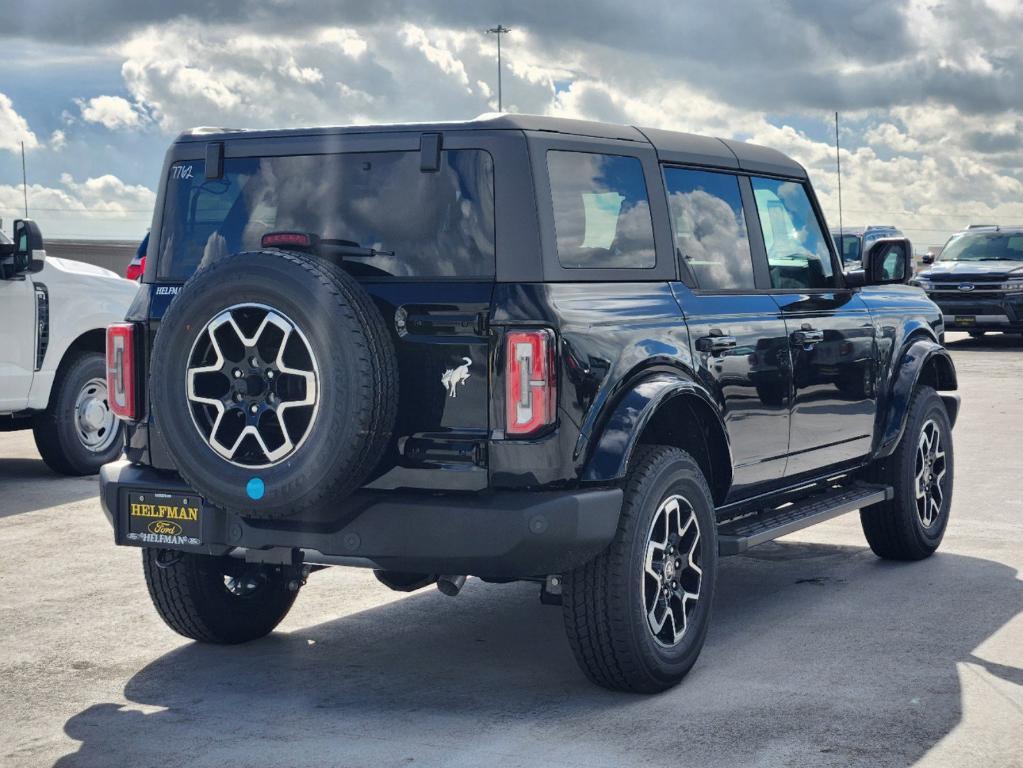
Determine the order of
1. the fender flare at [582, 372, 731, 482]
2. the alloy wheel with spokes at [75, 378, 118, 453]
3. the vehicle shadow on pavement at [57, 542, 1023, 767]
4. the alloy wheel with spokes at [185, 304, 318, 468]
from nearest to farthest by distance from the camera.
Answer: the vehicle shadow on pavement at [57, 542, 1023, 767] < the alloy wheel with spokes at [185, 304, 318, 468] < the fender flare at [582, 372, 731, 482] < the alloy wheel with spokes at [75, 378, 118, 453]

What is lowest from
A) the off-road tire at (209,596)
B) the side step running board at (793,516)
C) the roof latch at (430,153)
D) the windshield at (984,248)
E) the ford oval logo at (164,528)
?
the off-road tire at (209,596)

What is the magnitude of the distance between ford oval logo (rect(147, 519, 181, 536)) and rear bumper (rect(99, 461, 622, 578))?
27 centimetres

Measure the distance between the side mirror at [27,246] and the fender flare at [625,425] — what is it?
5885 mm

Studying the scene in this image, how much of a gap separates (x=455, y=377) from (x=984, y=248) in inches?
837

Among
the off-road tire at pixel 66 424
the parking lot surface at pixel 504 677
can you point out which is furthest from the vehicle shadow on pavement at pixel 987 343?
the parking lot surface at pixel 504 677

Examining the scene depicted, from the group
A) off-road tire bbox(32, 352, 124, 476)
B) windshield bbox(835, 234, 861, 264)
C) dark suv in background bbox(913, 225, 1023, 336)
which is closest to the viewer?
off-road tire bbox(32, 352, 124, 476)

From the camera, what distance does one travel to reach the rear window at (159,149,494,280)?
5094mm

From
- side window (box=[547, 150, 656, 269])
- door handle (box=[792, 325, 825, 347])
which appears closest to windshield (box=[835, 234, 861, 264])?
door handle (box=[792, 325, 825, 347])

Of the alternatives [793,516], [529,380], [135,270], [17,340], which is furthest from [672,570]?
[135,270]

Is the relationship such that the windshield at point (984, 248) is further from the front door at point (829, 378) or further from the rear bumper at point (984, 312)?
the front door at point (829, 378)

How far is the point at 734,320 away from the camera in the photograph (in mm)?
6062

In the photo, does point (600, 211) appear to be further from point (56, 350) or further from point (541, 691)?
A: point (56, 350)

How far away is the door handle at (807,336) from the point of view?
655 cm

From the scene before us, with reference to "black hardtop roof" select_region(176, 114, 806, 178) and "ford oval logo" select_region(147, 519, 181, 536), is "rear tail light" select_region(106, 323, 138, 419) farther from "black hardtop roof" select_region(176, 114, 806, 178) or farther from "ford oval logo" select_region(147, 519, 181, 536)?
"black hardtop roof" select_region(176, 114, 806, 178)
